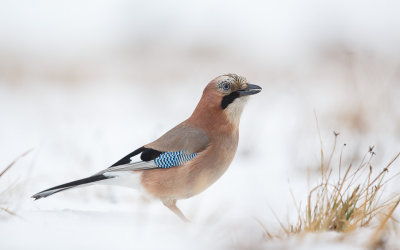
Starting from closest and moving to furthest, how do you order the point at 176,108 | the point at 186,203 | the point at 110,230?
1. the point at 110,230
2. the point at 186,203
3. the point at 176,108

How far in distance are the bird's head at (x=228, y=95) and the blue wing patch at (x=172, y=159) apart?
0.48 m

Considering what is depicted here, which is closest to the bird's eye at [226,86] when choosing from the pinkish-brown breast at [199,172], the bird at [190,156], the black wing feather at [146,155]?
the bird at [190,156]

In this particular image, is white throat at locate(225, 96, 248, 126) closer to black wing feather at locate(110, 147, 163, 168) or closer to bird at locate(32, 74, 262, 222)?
bird at locate(32, 74, 262, 222)

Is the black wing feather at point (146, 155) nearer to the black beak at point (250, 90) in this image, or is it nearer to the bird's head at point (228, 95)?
the bird's head at point (228, 95)

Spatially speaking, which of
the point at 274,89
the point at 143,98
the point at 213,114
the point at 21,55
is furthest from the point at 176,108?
the point at 21,55

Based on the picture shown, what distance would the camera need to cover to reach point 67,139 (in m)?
6.09

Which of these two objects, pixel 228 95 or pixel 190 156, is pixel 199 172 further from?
pixel 228 95

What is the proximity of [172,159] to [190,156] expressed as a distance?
151 millimetres

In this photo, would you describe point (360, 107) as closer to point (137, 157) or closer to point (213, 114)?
point (213, 114)

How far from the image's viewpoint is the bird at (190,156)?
3.90 metres

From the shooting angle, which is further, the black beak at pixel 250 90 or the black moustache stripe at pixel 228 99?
the black moustache stripe at pixel 228 99

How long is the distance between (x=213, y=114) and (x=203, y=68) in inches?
188

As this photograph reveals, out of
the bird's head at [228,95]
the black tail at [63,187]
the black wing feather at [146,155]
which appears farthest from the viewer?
the bird's head at [228,95]

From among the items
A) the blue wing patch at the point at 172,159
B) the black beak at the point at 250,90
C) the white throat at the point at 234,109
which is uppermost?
the black beak at the point at 250,90
